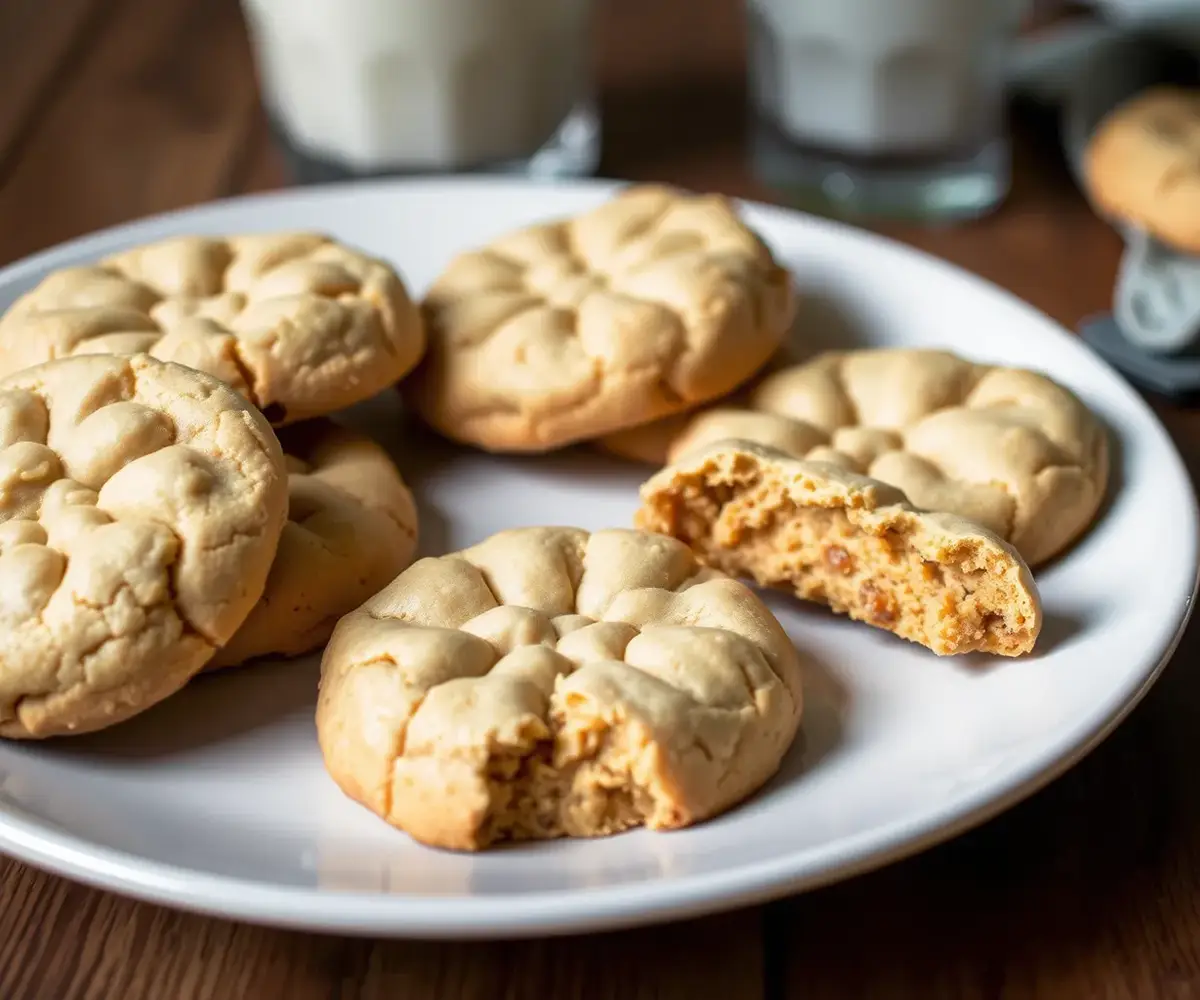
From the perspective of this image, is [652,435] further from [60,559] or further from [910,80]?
[910,80]

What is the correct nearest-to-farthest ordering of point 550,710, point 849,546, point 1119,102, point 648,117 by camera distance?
1. point 550,710
2. point 849,546
3. point 1119,102
4. point 648,117

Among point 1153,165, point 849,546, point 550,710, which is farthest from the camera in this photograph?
point 1153,165

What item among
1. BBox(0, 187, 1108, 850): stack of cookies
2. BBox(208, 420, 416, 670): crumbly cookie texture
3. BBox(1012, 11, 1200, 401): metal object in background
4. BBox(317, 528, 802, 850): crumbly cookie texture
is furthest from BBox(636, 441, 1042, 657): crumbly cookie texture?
BBox(1012, 11, 1200, 401): metal object in background

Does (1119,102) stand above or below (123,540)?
below

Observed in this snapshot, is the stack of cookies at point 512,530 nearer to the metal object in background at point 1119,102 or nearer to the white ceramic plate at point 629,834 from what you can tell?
the white ceramic plate at point 629,834

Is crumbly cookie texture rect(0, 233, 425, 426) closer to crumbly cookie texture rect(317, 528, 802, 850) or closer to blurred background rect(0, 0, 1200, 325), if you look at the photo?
crumbly cookie texture rect(317, 528, 802, 850)

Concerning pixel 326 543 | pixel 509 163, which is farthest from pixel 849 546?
pixel 509 163

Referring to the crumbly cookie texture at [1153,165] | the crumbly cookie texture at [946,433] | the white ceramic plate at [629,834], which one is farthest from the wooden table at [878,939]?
the crumbly cookie texture at [1153,165]

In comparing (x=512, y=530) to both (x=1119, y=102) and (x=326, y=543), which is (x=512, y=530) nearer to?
(x=326, y=543)
